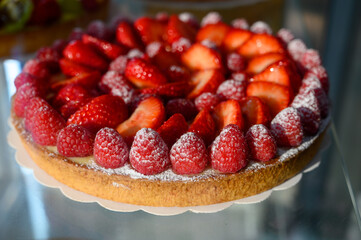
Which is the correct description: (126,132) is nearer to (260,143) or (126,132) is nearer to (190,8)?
(260,143)

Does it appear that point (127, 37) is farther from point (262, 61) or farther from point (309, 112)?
point (309, 112)

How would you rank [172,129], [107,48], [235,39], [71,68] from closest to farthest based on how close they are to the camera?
[172,129] < [71,68] < [107,48] < [235,39]

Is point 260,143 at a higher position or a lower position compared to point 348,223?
higher

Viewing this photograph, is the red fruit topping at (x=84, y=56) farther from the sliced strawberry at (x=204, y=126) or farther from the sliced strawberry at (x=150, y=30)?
the sliced strawberry at (x=204, y=126)

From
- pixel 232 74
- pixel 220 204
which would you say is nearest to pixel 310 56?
pixel 232 74

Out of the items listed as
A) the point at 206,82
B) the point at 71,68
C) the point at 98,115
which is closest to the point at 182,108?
the point at 206,82

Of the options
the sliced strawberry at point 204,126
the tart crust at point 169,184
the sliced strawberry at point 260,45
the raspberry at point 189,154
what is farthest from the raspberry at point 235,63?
the raspberry at point 189,154
